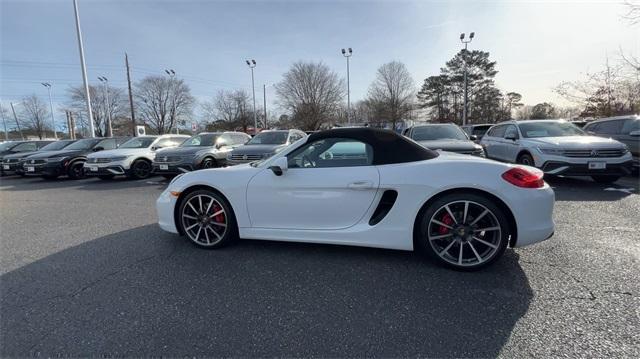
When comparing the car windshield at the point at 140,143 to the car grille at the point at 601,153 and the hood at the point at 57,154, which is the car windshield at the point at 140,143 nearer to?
the hood at the point at 57,154

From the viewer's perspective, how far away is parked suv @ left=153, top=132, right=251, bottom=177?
28.4 feet

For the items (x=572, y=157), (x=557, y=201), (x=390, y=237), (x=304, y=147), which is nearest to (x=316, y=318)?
(x=390, y=237)

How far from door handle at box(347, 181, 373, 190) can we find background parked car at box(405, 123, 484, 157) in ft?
13.4

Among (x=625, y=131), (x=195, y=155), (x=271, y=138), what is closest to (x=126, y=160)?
(x=195, y=155)

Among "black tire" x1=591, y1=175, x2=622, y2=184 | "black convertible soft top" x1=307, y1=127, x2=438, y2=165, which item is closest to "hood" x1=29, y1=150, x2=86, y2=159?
"black convertible soft top" x1=307, y1=127, x2=438, y2=165

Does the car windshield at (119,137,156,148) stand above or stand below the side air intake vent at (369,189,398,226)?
above

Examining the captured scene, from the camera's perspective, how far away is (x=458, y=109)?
156ft

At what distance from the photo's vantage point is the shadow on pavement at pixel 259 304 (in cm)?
191

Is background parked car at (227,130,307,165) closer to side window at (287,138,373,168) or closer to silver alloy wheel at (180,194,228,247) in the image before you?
silver alloy wheel at (180,194,228,247)

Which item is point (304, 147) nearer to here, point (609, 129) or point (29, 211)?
point (29, 211)

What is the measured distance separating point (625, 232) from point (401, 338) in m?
3.74

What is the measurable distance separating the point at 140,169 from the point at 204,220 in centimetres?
797

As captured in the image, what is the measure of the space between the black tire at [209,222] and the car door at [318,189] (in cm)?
30

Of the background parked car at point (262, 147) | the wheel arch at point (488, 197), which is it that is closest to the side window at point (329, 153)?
the wheel arch at point (488, 197)
